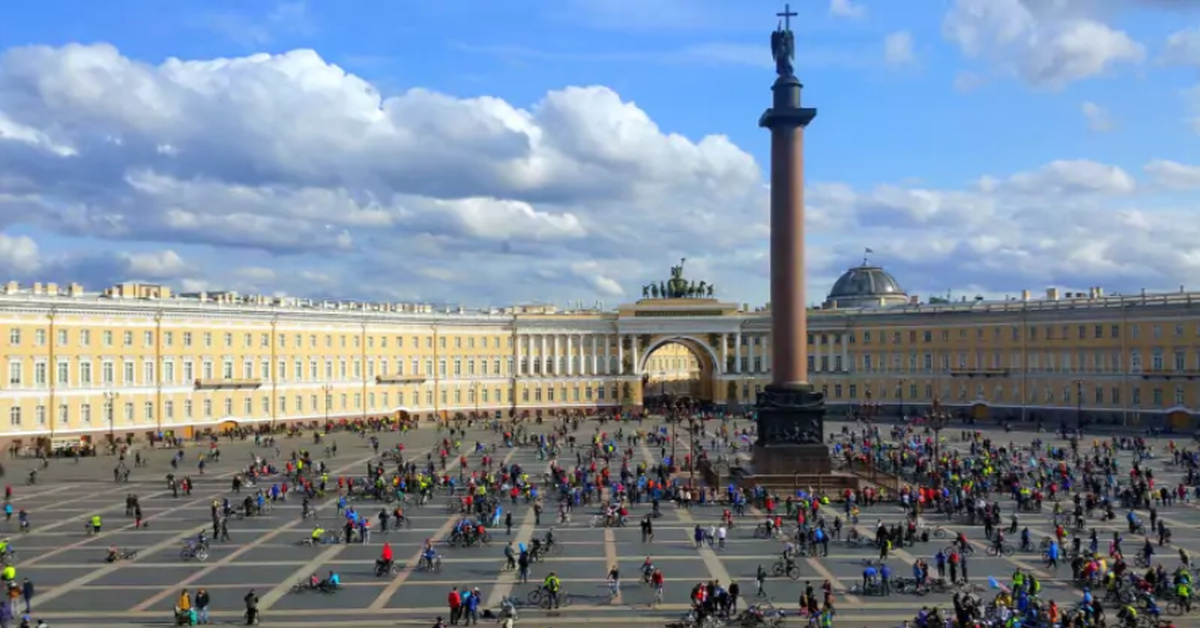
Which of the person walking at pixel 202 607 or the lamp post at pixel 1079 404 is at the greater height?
the lamp post at pixel 1079 404

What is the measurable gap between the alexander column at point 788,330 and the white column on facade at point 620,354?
55232 mm

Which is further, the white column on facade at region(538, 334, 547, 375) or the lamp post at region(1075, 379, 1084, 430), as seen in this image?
the white column on facade at region(538, 334, 547, 375)

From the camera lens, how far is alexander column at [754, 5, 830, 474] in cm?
4069

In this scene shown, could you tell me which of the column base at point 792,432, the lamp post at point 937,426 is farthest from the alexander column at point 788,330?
the lamp post at point 937,426

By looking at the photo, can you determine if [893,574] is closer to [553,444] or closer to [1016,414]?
[553,444]

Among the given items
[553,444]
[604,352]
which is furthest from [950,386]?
[553,444]

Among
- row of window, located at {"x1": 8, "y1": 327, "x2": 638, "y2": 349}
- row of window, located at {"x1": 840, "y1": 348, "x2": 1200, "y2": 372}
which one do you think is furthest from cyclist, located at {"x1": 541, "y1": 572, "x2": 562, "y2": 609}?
row of window, located at {"x1": 840, "y1": 348, "x2": 1200, "y2": 372}

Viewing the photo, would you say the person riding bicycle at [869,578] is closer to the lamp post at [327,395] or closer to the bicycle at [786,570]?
the bicycle at [786,570]

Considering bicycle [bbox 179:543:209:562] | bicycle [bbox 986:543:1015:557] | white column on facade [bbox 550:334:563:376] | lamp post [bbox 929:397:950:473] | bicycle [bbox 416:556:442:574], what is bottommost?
bicycle [bbox 986:543:1015:557]

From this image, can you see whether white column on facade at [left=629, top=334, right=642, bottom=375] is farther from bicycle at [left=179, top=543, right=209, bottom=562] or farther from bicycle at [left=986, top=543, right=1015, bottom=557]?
bicycle at [left=179, top=543, right=209, bottom=562]

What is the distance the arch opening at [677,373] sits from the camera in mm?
98938

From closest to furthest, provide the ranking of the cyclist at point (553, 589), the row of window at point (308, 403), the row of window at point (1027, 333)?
1. the cyclist at point (553, 589)
2. the row of window at point (308, 403)
3. the row of window at point (1027, 333)

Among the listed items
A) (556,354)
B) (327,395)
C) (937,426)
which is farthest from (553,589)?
(556,354)

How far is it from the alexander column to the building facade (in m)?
37.8
